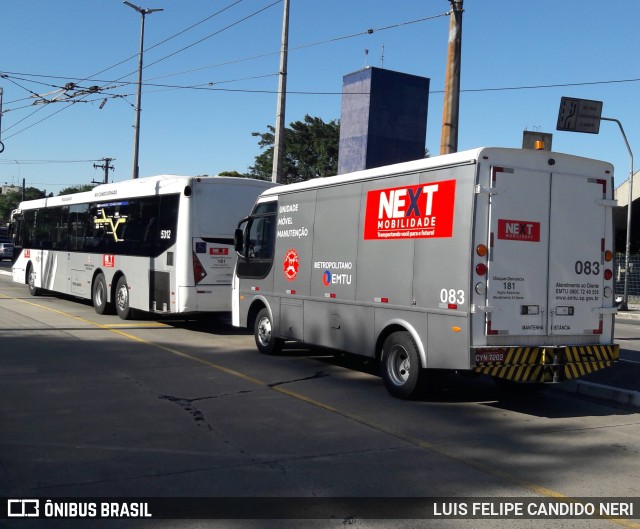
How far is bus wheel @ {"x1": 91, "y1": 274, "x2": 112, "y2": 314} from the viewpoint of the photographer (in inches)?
714

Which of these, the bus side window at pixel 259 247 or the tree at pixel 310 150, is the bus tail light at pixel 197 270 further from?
the tree at pixel 310 150

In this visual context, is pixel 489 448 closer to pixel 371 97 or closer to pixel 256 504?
pixel 256 504

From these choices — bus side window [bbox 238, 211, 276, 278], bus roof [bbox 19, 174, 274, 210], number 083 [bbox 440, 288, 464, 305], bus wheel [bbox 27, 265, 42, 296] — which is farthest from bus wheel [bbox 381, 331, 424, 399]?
bus wheel [bbox 27, 265, 42, 296]

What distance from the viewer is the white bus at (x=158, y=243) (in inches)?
583

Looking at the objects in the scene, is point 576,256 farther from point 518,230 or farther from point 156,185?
point 156,185

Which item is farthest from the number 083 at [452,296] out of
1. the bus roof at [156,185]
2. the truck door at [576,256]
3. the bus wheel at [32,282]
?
the bus wheel at [32,282]

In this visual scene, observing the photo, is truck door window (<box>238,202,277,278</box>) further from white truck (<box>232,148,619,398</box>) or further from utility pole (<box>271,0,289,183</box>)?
utility pole (<box>271,0,289,183</box>)

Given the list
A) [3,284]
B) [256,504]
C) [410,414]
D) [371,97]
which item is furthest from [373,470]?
[371,97]

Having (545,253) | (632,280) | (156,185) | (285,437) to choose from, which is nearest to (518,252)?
(545,253)

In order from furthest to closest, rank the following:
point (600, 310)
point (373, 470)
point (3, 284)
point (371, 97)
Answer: point (371, 97) < point (3, 284) < point (600, 310) < point (373, 470)

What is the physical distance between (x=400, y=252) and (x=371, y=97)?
108ft

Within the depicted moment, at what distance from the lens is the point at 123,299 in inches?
680

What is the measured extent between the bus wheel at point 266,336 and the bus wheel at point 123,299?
213 inches

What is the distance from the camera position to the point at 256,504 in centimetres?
515
